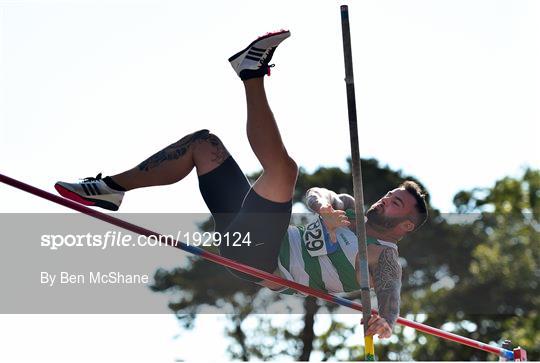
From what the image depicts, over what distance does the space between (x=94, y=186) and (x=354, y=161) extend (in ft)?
5.10

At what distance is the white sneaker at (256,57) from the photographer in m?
6.00

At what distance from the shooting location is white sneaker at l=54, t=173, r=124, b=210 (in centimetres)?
639

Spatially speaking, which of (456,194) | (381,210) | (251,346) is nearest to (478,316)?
(456,194)

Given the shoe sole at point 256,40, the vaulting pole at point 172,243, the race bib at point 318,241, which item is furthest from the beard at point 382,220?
the shoe sole at point 256,40

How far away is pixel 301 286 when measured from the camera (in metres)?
6.68

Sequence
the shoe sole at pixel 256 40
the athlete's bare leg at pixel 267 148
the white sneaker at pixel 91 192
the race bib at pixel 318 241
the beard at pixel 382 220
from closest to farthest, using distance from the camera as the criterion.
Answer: the shoe sole at pixel 256 40
the athlete's bare leg at pixel 267 148
the white sneaker at pixel 91 192
the race bib at pixel 318 241
the beard at pixel 382 220

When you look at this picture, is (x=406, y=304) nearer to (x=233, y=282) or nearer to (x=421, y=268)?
(x=421, y=268)

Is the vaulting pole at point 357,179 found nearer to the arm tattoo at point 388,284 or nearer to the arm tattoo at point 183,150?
the arm tattoo at point 388,284

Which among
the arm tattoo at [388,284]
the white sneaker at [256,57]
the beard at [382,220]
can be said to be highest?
the white sneaker at [256,57]

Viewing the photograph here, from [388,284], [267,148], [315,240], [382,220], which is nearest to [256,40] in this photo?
[267,148]

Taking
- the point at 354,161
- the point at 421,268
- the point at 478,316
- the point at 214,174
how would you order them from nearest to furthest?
the point at 354,161
the point at 214,174
the point at 478,316
the point at 421,268

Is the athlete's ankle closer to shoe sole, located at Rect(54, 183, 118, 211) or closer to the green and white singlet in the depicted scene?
shoe sole, located at Rect(54, 183, 118, 211)

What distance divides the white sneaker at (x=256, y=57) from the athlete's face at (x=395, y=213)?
1.32 metres

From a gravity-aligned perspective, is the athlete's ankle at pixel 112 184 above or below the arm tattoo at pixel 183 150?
below
